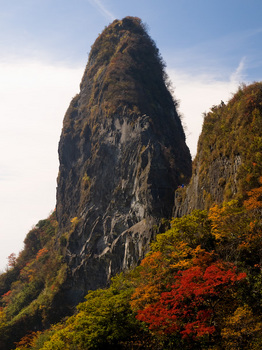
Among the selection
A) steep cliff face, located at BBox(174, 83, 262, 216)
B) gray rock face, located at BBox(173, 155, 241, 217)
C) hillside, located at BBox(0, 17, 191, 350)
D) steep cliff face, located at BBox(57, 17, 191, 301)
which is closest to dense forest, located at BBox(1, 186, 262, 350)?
steep cliff face, located at BBox(174, 83, 262, 216)

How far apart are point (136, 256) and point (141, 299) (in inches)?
805

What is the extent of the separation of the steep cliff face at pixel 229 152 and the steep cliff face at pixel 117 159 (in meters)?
9.92

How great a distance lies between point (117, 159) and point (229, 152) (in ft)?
88.0

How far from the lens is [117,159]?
50.5m

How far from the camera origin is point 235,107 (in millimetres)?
27016

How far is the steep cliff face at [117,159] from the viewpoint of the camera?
137 feet

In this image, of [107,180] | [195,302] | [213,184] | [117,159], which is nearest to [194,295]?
[195,302]

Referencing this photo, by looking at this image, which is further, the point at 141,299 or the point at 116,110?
the point at 116,110

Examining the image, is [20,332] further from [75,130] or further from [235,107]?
[235,107]

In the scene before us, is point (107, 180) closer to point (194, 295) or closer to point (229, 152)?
point (229, 152)

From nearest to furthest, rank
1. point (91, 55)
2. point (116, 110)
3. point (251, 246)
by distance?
point (251, 246) → point (116, 110) → point (91, 55)

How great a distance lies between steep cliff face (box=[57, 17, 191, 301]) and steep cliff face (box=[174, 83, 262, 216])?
9916 mm

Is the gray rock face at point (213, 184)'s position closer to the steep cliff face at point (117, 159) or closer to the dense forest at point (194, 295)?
the dense forest at point (194, 295)

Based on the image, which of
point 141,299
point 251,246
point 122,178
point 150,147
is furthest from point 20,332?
point 251,246
